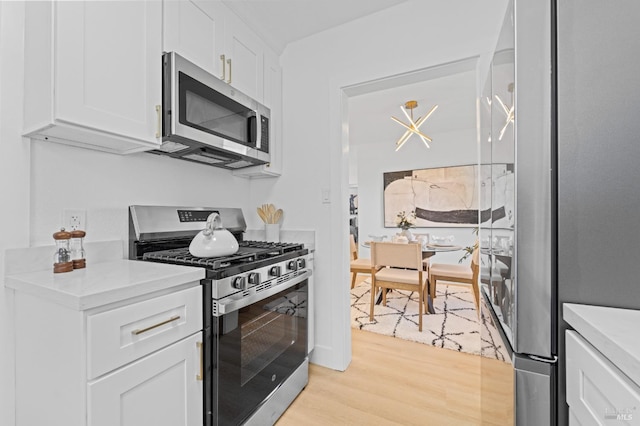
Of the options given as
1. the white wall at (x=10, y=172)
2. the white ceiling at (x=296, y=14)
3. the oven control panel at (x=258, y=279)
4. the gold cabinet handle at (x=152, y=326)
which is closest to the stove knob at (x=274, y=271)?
the oven control panel at (x=258, y=279)

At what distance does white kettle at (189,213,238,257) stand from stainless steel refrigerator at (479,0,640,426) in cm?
120

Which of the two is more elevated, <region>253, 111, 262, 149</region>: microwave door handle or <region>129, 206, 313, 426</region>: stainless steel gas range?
<region>253, 111, 262, 149</region>: microwave door handle

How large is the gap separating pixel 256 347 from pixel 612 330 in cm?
132

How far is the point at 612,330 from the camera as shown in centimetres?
54

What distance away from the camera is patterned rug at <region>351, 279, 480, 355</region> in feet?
8.11

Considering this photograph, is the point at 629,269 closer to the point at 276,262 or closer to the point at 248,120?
the point at 276,262

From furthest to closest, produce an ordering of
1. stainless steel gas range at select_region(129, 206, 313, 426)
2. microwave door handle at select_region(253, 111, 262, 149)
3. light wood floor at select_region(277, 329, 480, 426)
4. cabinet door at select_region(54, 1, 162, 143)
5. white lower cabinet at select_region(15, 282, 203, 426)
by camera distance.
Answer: microwave door handle at select_region(253, 111, 262, 149)
light wood floor at select_region(277, 329, 480, 426)
stainless steel gas range at select_region(129, 206, 313, 426)
cabinet door at select_region(54, 1, 162, 143)
white lower cabinet at select_region(15, 282, 203, 426)

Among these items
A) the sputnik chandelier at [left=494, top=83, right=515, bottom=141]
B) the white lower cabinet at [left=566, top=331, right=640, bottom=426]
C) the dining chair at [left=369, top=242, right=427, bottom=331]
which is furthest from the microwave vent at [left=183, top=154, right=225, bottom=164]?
the white lower cabinet at [left=566, top=331, right=640, bottom=426]

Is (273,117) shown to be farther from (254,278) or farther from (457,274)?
(457,274)

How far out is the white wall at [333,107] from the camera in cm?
182

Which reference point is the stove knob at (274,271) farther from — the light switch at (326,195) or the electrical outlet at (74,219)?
the electrical outlet at (74,219)

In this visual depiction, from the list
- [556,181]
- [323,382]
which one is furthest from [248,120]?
[323,382]

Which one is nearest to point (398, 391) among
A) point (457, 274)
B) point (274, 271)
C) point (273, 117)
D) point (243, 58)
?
point (274, 271)

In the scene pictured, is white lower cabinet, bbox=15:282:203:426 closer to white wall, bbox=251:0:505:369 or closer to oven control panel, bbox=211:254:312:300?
oven control panel, bbox=211:254:312:300
